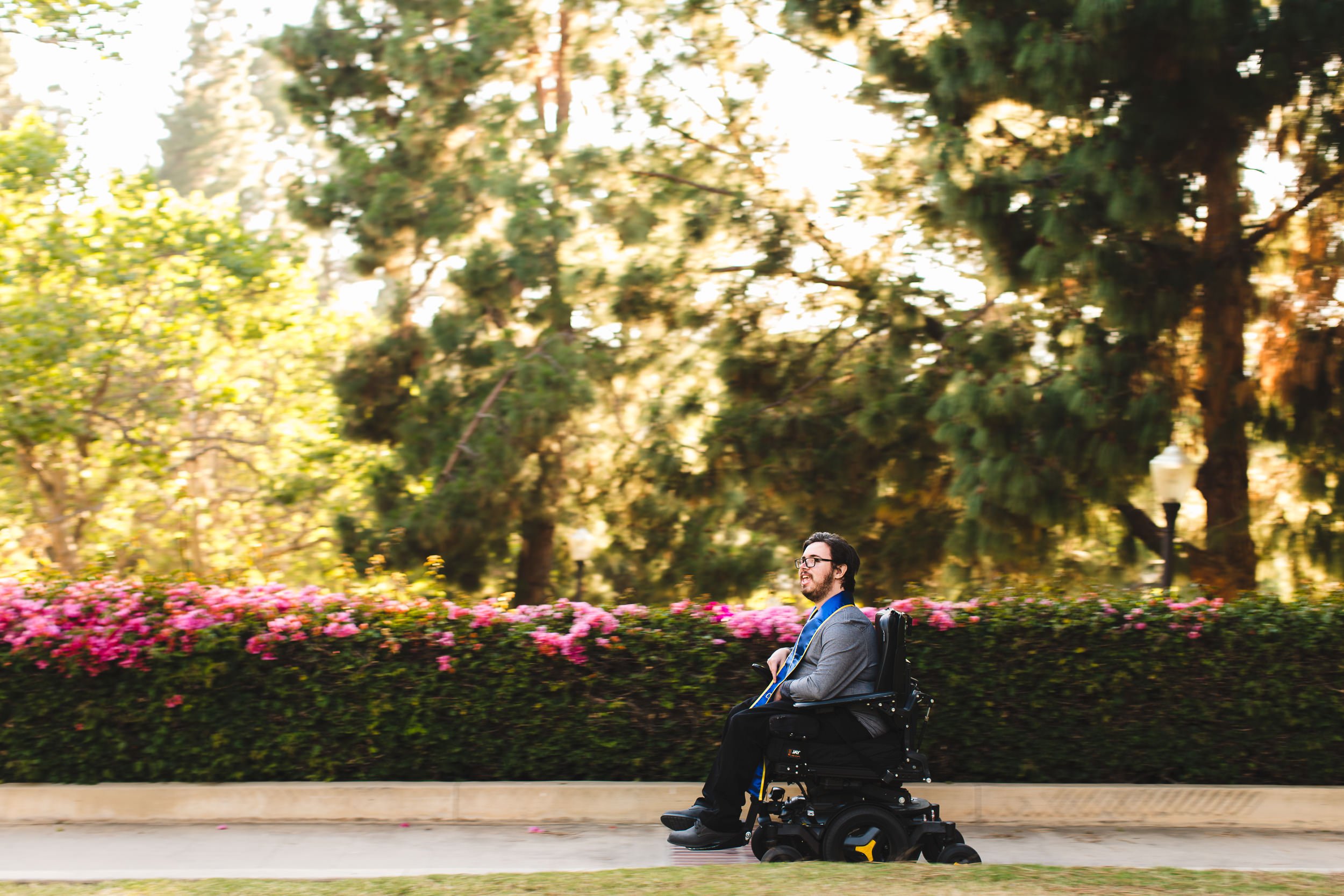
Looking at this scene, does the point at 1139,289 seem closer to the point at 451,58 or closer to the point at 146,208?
the point at 451,58

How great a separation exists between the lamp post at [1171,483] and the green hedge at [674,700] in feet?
12.9

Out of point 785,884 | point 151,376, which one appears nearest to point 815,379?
point 151,376

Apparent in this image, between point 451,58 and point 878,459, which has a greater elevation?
point 451,58

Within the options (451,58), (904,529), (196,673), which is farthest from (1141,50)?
(451,58)

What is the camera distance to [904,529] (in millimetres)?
15719

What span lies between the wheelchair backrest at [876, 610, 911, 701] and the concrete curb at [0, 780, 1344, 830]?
1.61 metres

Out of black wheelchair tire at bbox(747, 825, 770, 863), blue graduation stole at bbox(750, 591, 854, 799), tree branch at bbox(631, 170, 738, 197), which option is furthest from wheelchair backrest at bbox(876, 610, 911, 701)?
tree branch at bbox(631, 170, 738, 197)

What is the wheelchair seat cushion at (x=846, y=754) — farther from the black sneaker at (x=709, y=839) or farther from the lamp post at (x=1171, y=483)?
the lamp post at (x=1171, y=483)

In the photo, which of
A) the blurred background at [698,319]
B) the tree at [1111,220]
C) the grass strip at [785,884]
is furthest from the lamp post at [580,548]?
the grass strip at [785,884]

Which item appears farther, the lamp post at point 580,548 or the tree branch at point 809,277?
the lamp post at point 580,548

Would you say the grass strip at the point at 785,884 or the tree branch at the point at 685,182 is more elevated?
the tree branch at the point at 685,182

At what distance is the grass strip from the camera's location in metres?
4.79

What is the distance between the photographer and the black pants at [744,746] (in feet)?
18.0

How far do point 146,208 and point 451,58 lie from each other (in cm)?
572
